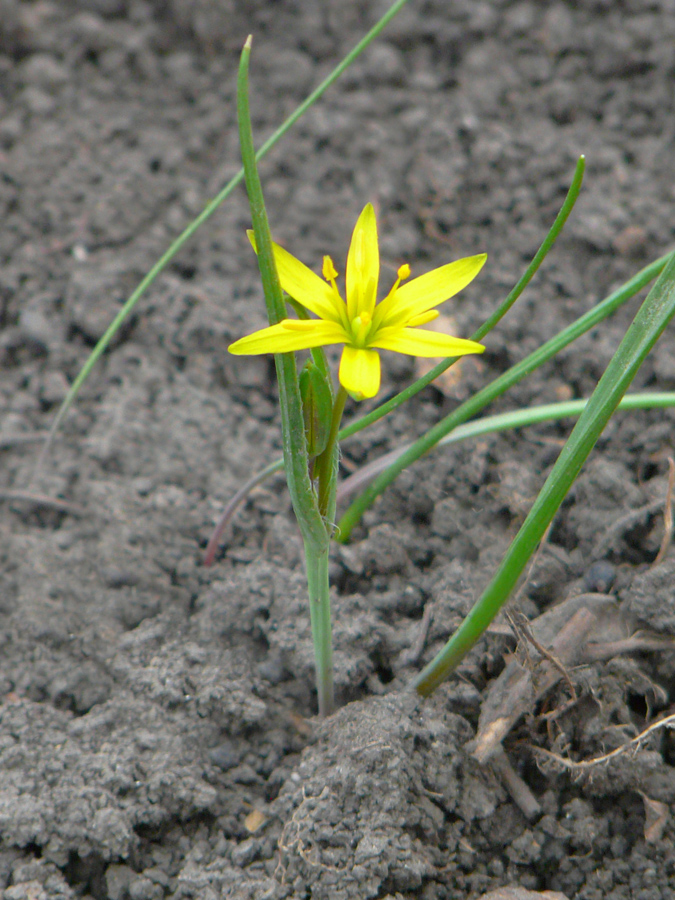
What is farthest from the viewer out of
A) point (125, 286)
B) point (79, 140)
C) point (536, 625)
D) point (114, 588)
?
point (79, 140)

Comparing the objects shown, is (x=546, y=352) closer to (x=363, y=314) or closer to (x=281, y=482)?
(x=363, y=314)

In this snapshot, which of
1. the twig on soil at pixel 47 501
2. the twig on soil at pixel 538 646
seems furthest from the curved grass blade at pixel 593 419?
the twig on soil at pixel 47 501

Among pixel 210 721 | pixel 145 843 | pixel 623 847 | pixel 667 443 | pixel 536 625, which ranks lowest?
pixel 145 843

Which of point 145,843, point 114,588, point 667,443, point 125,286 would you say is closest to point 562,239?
point 667,443

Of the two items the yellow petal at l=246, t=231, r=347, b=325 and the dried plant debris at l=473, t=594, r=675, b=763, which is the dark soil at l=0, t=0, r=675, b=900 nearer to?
the dried plant debris at l=473, t=594, r=675, b=763

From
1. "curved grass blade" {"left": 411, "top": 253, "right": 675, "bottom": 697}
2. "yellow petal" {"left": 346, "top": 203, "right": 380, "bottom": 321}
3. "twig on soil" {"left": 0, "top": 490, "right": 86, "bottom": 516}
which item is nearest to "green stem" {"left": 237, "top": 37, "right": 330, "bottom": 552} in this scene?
"yellow petal" {"left": 346, "top": 203, "right": 380, "bottom": 321}

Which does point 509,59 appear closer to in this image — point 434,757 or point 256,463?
point 256,463
